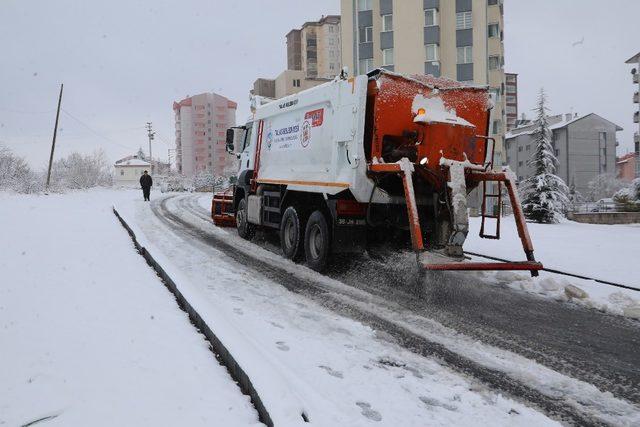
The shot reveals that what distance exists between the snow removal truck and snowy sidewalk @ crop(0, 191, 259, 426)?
2865 mm

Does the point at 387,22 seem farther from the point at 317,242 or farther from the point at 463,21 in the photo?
the point at 317,242

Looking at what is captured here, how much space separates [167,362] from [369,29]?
40.0 m

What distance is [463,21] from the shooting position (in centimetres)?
3856

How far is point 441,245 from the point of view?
257 inches

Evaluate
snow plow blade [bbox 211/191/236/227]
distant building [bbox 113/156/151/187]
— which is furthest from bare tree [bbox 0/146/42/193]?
distant building [bbox 113/156/151/187]

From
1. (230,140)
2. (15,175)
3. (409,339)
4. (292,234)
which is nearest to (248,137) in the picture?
(230,140)

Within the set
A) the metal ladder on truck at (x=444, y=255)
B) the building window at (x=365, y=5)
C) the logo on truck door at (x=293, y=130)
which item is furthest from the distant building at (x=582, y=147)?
the metal ladder on truck at (x=444, y=255)

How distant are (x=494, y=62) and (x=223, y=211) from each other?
111 ft

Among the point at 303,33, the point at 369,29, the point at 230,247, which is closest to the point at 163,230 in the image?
the point at 230,247

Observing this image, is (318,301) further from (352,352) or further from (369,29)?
(369,29)

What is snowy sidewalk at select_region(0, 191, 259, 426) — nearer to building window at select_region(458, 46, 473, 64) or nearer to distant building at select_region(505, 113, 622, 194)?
building window at select_region(458, 46, 473, 64)

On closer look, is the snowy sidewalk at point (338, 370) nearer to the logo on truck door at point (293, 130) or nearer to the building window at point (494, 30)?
the logo on truck door at point (293, 130)

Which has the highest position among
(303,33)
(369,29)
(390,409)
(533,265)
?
(303,33)

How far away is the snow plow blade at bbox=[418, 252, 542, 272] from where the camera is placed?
226 inches
